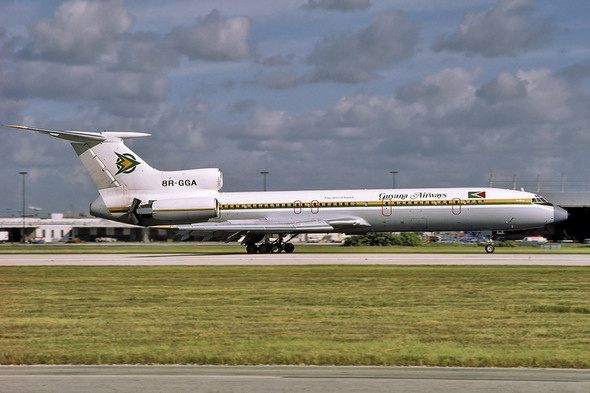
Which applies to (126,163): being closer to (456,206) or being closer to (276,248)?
(276,248)

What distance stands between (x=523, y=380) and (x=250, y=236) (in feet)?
127

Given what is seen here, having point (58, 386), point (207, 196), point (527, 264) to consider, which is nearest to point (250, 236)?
point (207, 196)

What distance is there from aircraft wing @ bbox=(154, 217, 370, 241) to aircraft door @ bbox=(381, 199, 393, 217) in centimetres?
137

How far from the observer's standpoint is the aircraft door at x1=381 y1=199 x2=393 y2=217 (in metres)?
47.6

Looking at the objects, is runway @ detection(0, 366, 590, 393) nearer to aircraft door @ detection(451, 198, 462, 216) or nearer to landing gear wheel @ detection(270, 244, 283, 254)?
aircraft door @ detection(451, 198, 462, 216)

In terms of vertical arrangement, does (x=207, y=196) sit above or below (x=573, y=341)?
above

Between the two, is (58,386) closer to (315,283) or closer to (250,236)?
(315,283)

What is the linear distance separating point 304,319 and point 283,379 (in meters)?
6.15

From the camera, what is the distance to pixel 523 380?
973 centimetres

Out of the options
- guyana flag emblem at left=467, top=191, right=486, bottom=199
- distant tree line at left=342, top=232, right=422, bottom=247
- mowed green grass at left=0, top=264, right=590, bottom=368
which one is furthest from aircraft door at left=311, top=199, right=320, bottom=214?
mowed green grass at left=0, top=264, right=590, bottom=368

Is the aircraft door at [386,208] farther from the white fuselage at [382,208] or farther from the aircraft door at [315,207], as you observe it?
the aircraft door at [315,207]

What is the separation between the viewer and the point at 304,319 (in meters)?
16.0

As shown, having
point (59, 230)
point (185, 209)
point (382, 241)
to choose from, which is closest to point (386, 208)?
point (185, 209)

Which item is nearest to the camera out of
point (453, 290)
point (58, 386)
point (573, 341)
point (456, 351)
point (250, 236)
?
point (58, 386)
